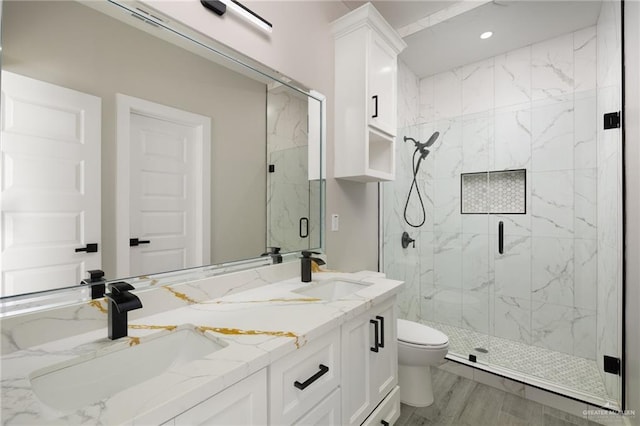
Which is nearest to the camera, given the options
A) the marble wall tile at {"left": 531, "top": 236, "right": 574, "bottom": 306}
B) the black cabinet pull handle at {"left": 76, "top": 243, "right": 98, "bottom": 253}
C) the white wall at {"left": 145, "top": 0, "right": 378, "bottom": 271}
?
the black cabinet pull handle at {"left": 76, "top": 243, "right": 98, "bottom": 253}

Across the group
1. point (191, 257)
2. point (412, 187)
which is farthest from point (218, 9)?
point (412, 187)

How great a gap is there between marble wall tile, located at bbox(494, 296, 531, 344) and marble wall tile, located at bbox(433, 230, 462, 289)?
34 centimetres

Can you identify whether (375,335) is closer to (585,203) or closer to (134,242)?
(134,242)

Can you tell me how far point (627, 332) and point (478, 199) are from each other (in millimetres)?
1296

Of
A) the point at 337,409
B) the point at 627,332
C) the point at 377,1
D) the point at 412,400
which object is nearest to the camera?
the point at 337,409

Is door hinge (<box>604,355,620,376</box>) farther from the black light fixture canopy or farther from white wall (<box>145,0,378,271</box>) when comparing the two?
the black light fixture canopy

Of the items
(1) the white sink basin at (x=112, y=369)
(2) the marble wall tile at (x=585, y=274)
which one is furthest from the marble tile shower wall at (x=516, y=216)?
(1) the white sink basin at (x=112, y=369)

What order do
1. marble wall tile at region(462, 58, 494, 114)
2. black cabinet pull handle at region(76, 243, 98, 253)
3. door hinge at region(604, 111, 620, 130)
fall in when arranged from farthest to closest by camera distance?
marble wall tile at region(462, 58, 494, 114)
door hinge at region(604, 111, 620, 130)
black cabinet pull handle at region(76, 243, 98, 253)

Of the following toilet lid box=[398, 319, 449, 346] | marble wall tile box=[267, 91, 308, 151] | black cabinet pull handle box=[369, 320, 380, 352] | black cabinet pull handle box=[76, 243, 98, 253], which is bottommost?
toilet lid box=[398, 319, 449, 346]

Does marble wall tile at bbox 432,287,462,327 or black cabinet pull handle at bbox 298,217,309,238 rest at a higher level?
black cabinet pull handle at bbox 298,217,309,238

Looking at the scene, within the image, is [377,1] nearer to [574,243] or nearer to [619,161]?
[619,161]

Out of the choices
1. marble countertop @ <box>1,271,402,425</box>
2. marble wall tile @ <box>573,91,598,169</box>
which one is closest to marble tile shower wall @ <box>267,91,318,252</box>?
marble countertop @ <box>1,271,402,425</box>

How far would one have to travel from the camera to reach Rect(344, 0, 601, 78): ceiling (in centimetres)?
204

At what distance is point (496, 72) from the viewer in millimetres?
2660
